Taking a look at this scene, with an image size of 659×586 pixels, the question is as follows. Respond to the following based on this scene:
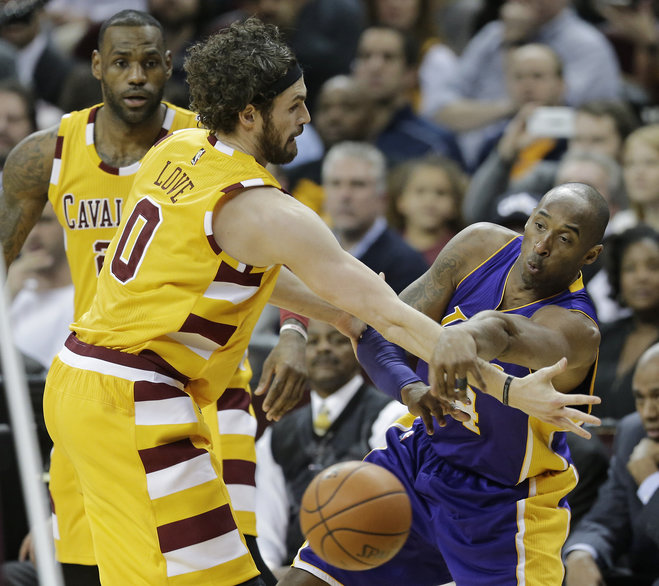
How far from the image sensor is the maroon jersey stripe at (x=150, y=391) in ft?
12.4

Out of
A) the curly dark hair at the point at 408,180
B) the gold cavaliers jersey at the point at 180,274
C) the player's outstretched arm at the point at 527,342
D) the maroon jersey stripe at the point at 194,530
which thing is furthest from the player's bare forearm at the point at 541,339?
the curly dark hair at the point at 408,180

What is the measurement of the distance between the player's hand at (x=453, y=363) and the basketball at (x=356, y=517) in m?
0.63

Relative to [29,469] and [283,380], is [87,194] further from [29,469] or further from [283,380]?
[29,469]

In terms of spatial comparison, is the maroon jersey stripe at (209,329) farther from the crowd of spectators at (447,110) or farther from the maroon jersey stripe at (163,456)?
the crowd of spectators at (447,110)

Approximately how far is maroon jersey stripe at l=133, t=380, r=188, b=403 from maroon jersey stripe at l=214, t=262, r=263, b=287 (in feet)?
1.35

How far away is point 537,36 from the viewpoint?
9.88 meters

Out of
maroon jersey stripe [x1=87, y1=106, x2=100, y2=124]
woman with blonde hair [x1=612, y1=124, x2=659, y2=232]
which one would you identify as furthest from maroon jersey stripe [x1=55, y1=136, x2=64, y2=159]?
woman with blonde hair [x1=612, y1=124, x2=659, y2=232]

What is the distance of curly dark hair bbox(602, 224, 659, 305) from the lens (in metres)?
Result: 7.26

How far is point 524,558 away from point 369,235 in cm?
374

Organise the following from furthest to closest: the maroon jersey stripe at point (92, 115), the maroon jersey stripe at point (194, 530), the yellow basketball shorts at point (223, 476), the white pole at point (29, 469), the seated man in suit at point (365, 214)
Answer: the seated man in suit at point (365, 214), the maroon jersey stripe at point (92, 115), the yellow basketball shorts at point (223, 476), the maroon jersey stripe at point (194, 530), the white pole at point (29, 469)

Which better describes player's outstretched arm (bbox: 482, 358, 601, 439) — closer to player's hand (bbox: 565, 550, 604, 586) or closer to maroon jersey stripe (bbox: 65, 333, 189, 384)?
maroon jersey stripe (bbox: 65, 333, 189, 384)

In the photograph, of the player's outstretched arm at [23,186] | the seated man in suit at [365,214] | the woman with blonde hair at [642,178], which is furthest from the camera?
the woman with blonde hair at [642,178]

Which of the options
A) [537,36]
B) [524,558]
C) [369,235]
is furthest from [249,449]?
[537,36]

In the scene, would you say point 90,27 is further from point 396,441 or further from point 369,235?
point 396,441
